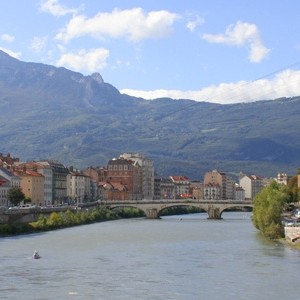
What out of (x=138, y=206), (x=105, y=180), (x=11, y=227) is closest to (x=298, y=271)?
(x=11, y=227)

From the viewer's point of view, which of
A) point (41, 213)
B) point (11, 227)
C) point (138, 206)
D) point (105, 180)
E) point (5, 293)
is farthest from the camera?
point (105, 180)

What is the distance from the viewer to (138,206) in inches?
5153

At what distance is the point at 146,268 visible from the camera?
47.7m

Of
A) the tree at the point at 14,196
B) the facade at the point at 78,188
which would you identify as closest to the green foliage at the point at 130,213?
the facade at the point at 78,188

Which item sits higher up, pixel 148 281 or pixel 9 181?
pixel 9 181

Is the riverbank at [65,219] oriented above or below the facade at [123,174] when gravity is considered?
below

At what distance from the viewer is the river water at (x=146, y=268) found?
3816cm

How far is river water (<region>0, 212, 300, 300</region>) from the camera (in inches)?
1502

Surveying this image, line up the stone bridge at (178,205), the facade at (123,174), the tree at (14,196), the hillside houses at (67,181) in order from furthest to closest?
the facade at (123,174)
the stone bridge at (178,205)
the hillside houses at (67,181)
the tree at (14,196)

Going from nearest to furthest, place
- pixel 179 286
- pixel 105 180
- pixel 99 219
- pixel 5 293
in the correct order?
pixel 5 293, pixel 179 286, pixel 99 219, pixel 105 180

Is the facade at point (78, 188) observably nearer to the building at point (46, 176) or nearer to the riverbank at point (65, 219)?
the building at point (46, 176)

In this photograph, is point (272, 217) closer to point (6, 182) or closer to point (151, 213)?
point (6, 182)

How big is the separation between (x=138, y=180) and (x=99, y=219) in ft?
269

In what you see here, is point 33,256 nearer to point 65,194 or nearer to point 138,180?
point 65,194
